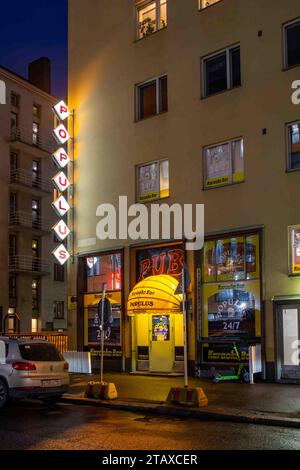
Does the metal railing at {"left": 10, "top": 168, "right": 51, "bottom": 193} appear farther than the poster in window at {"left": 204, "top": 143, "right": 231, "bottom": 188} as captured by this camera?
Yes

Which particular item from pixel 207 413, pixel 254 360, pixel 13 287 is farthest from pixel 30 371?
pixel 13 287

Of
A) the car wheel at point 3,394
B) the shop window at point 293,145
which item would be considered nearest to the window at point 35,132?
the shop window at point 293,145

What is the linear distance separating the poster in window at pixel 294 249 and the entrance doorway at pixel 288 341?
104 cm

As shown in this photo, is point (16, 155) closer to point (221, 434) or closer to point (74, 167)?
point (74, 167)

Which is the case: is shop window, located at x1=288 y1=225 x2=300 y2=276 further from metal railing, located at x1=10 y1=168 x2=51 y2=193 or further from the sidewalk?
metal railing, located at x1=10 y1=168 x2=51 y2=193

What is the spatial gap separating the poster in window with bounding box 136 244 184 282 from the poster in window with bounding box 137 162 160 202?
1.85m

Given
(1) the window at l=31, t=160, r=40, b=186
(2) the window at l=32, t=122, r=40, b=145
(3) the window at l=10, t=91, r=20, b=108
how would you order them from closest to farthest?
1. (3) the window at l=10, t=91, r=20, b=108
2. (1) the window at l=31, t=160, r=40, b=186
3. (2) the window at l=32, t=122, r=40, b=145

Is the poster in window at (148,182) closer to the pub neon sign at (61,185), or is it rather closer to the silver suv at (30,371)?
the pub neon sign at (61,185)

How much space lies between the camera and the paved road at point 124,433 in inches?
376

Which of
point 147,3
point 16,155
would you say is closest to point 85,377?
point 147,3

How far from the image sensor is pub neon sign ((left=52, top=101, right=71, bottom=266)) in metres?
22.8

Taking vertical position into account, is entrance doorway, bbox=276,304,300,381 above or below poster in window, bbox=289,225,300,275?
below

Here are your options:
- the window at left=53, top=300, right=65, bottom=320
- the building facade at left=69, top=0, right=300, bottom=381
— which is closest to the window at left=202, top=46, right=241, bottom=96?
the building facade at left=69, top=0, right=300, bottom=381
